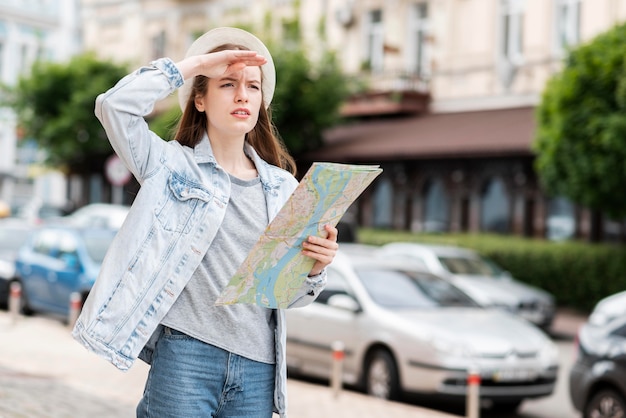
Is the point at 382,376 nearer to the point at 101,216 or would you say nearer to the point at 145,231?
the point at 145,231

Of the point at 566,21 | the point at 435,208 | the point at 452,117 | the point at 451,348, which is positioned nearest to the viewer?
the point at 451,348

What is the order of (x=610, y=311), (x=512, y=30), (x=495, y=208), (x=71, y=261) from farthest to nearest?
1. (x=512, y=30)
2. (x=495, y=208)
3. (x=71, y=261)
4. (x=610, y=311)

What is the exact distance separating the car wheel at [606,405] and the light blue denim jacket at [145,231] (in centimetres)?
583

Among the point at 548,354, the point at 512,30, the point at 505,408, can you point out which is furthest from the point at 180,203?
the point at 512,30

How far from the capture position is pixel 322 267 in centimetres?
352

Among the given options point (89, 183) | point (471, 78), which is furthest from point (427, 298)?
point (89, 183)

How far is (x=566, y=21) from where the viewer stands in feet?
80.3

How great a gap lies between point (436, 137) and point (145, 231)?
22.3m

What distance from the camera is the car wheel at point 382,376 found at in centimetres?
1017

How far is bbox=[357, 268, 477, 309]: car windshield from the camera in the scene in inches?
434

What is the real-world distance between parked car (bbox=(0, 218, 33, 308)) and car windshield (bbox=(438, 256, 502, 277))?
7086 mm

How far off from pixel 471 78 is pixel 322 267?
23885 millimetres

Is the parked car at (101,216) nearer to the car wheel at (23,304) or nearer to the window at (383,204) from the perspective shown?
the car wheel at (23,304)

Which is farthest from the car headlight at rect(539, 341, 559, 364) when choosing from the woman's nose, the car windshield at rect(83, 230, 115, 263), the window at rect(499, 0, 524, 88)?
the window at rect(499, 0, 524, 88)
